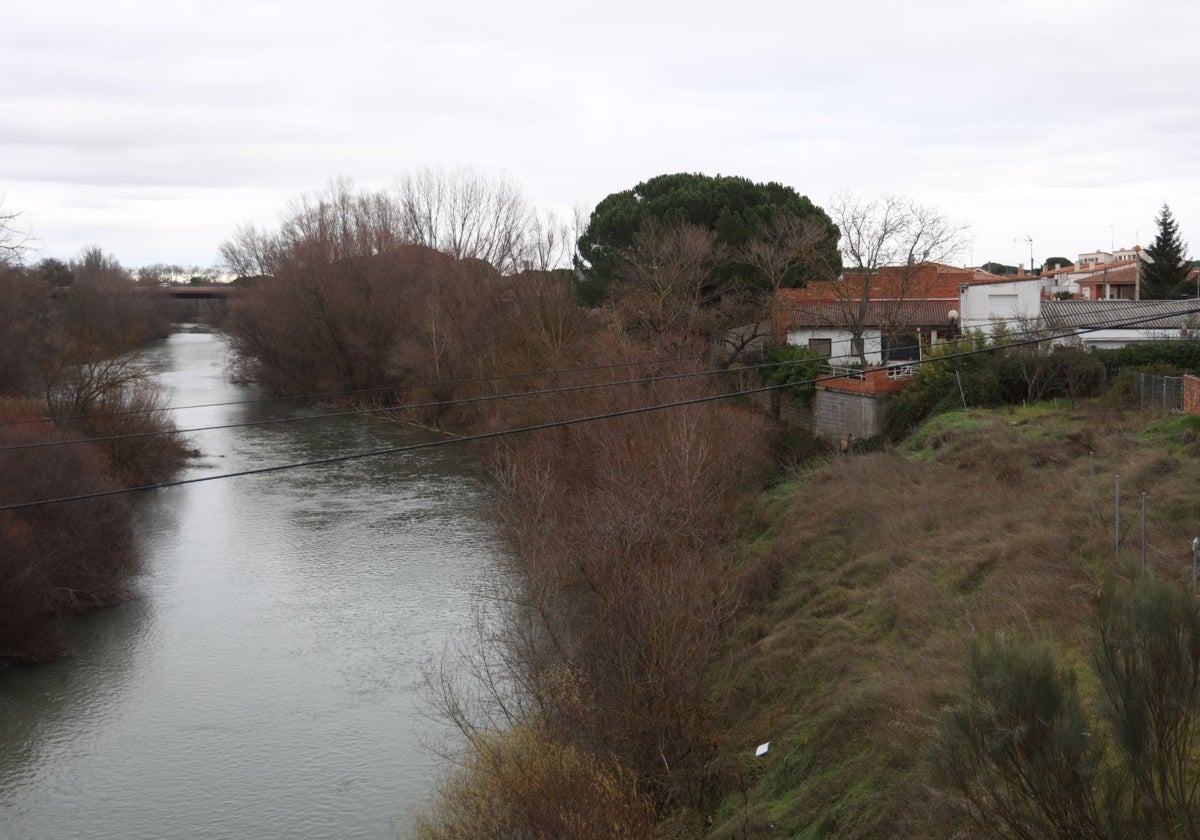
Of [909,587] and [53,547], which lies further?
[53,547]

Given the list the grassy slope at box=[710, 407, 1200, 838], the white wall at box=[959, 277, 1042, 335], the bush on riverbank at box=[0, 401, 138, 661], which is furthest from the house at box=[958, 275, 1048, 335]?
the bush on riverbank at box=[0, 401, 138, 661]

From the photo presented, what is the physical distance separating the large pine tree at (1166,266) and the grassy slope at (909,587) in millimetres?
29586

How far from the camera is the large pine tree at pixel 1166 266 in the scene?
150 feet

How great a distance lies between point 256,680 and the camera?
16453 mm

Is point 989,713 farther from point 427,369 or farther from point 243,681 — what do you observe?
point 427,369

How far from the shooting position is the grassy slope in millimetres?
10086

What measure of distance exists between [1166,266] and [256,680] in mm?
43194

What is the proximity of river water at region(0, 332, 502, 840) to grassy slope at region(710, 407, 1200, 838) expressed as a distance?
4590 mm

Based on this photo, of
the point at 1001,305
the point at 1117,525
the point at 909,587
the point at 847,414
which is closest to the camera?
the point at 1117,525

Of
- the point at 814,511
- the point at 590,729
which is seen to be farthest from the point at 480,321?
the point at 590,729

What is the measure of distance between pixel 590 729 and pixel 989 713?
6194 millimetres

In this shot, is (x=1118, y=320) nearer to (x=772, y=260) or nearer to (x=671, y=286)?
(x=772, y=260)

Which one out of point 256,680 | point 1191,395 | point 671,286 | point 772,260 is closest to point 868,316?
point 772,260

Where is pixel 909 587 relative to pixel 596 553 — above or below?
below
